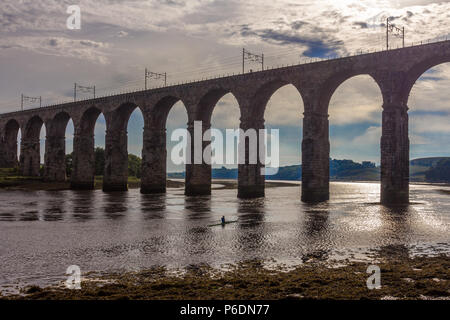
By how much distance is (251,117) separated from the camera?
1954 inches

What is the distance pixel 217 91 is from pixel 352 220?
3025cm

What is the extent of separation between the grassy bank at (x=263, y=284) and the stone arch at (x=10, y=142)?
8866cm

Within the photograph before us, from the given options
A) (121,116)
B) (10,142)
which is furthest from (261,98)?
(10,142)

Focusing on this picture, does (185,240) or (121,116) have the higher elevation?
(121,116)

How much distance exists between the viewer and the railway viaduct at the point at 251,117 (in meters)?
39.0

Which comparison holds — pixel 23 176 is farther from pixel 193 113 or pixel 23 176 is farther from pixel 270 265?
pixel 270 265

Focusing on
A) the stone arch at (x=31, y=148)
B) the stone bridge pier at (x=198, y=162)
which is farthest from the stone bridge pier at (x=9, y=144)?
the stone bridge pier at (x=198, y=162)

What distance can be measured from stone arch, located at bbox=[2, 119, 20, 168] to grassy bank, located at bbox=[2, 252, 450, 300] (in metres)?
88.7

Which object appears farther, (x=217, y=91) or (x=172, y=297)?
(x=217, y=91)

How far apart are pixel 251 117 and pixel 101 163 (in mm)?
57375

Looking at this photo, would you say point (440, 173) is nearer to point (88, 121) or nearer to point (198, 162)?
point (198, 162)

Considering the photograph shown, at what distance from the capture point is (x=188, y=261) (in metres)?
14.4
